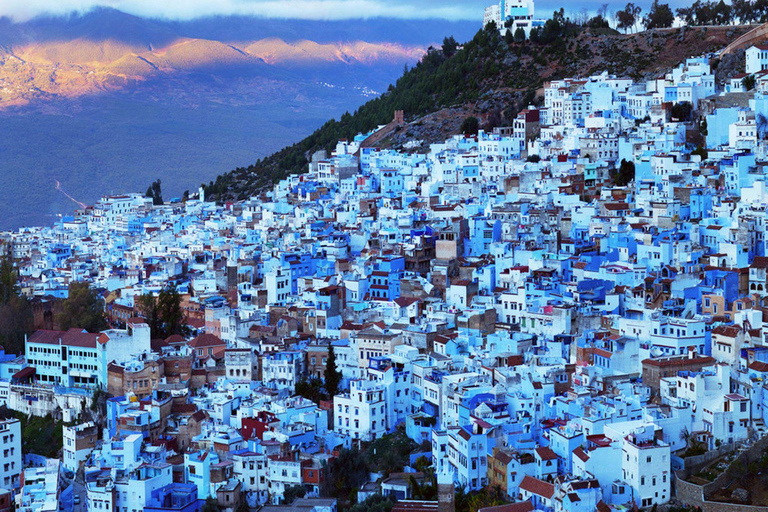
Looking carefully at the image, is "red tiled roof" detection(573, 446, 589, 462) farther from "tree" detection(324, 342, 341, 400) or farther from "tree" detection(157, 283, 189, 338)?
"tree" detection(157, 283, 189, 338)

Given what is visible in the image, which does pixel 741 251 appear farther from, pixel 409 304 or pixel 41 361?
pixel 41 361

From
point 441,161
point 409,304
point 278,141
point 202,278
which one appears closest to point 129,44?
point 278,141

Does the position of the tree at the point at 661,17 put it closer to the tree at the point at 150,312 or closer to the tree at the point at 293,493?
the tree at the point at 150,312

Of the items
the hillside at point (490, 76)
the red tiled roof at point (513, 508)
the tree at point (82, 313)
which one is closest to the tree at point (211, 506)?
the red tiled roof at point (513, 508)

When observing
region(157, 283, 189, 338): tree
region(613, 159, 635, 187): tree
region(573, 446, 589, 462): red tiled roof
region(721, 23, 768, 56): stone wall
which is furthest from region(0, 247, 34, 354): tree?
region(721, 23, 768, 56): stone wall

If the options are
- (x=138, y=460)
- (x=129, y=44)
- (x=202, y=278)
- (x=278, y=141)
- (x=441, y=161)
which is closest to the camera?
(x=138, y=460)

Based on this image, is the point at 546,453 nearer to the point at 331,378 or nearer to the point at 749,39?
the point at 331,378
